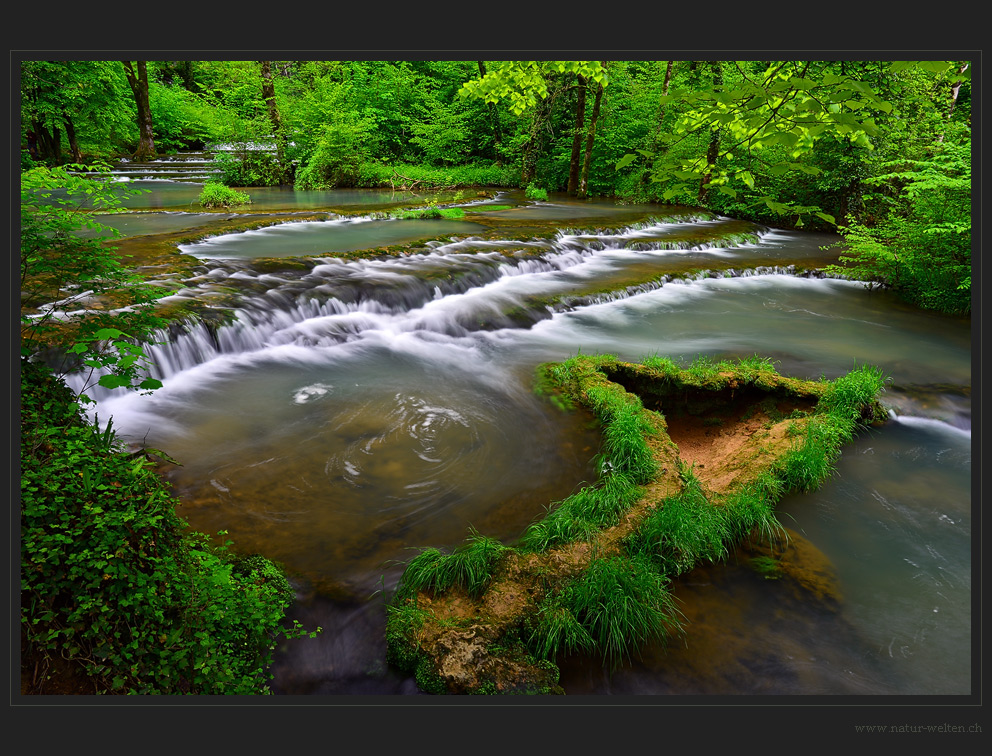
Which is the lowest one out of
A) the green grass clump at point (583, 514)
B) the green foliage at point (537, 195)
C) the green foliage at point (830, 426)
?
the green grass clump at point (583, 514)

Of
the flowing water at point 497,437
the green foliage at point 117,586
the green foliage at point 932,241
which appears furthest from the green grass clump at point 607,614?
the green foliage at point 932,241

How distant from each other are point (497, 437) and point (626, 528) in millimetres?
1770

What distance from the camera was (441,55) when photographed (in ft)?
7.75

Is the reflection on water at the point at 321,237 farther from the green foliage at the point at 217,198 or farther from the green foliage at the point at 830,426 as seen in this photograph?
the green foliage at the point at 830,426

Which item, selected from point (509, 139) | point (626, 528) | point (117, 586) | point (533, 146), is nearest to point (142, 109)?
point (509, 139)

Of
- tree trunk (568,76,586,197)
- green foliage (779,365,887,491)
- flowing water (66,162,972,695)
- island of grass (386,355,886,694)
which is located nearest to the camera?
island of grass (386,355,886,694)

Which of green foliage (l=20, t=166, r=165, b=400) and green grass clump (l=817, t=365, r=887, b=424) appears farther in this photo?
green grass clump (l=817, t=365, r=887, b=424)

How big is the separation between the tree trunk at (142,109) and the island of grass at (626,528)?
22.0 meters

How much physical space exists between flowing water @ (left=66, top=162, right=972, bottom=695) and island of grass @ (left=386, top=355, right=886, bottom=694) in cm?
18

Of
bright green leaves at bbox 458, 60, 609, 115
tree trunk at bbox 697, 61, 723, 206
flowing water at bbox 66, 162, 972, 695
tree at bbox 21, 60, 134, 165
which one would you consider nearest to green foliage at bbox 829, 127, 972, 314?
flowing water at bbox 66, 162, 972, 695

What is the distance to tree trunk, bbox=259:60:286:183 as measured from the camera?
21.7 metres

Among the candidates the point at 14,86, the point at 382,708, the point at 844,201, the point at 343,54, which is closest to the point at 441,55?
the point at 343,54

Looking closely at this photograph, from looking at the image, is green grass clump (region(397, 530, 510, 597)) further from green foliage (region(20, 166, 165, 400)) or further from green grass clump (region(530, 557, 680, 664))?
green foliage (region(20, 166, 165, 400))

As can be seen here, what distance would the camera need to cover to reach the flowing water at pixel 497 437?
3047 mm
